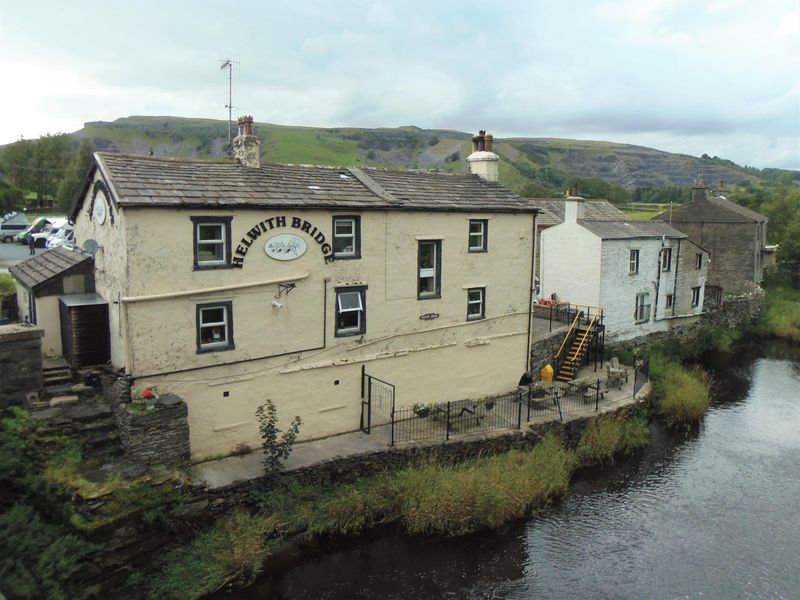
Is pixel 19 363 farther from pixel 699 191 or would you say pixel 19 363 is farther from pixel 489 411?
pixel 699 191

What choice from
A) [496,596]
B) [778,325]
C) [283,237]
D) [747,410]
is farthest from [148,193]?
[778,325]

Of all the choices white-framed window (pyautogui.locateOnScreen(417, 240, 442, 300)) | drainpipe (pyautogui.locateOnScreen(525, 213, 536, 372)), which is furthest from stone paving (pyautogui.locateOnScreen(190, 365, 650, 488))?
white-framed window (pyautogui.locateOnScreen(417, 240, 442, 300))

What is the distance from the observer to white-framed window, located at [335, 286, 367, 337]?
18.9 metres

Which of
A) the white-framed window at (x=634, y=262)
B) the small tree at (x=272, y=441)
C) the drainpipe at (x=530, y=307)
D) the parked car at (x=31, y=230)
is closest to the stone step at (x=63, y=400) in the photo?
the small tree at (x=272, y=441)

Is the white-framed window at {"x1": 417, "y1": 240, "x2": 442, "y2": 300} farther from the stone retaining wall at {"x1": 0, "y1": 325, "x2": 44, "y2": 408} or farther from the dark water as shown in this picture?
the stone retaining wall at {"x1": 0, "y1": 325, "x2": 44, "y2": 408}

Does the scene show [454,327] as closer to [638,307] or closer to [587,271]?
[587,271]

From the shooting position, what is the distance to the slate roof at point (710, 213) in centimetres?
4747

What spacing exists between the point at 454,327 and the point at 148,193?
10.8m

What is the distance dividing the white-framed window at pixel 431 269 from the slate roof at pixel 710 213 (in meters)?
35.1

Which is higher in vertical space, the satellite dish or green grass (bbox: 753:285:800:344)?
the satellite dish

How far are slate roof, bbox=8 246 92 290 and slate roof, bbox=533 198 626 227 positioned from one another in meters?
26.2

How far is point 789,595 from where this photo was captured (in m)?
14.5

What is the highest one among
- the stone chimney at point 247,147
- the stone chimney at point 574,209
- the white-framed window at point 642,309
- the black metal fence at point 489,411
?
the stone chimney at point 247,147

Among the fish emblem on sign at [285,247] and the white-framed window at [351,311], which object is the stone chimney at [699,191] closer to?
the white-framed window at [351,311]
